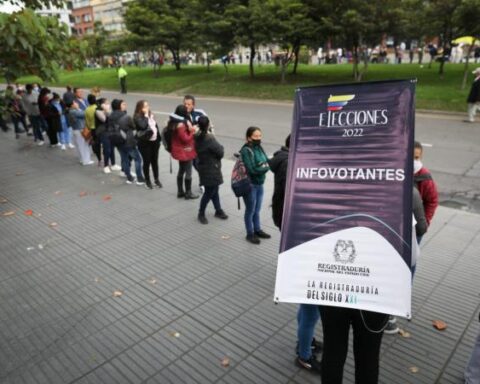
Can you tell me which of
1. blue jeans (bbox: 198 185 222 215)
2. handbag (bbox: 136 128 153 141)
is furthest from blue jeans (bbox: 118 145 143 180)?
blue jeans (bbox: 198 185 222 215)

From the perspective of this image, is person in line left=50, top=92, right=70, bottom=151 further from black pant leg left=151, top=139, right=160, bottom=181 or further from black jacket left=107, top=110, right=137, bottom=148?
black pant leg left=151, top=139, right=160, bottom=181

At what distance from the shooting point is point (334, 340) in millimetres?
2562

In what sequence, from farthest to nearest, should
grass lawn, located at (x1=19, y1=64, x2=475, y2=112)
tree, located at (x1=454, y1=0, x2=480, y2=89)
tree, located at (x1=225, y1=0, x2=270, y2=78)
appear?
tree, located at (x1=225, y1=0, x2=270, y2=78)
grass lawn, located at (x1=19, y1=64, x2=475, y2=112)
tree, located at (x1=454, y1=0, x2=480, y2=89)

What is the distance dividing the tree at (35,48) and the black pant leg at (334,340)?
5384 millimetres

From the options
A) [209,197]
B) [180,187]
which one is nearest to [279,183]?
[209,197]

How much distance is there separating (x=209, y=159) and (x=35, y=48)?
10.8 ft

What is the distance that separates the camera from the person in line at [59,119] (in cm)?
1122

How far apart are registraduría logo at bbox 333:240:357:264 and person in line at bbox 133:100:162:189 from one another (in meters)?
5.86

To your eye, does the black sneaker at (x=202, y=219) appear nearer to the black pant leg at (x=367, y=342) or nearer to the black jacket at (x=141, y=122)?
the black jacket at (x=141, y=122)

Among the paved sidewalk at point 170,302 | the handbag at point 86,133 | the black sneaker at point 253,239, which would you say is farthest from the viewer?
the handbag at point 86,133

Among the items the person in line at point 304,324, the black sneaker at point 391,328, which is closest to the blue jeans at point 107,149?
the person in line at point 304,324

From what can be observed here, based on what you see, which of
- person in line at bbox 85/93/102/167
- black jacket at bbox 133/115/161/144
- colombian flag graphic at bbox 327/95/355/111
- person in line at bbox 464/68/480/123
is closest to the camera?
colombian flag graphic at bbox 327/95/355/111

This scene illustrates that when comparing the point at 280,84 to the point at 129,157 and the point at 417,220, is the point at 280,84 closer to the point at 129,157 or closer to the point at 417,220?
the point at 129,157

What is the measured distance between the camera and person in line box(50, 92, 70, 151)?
1122cm
